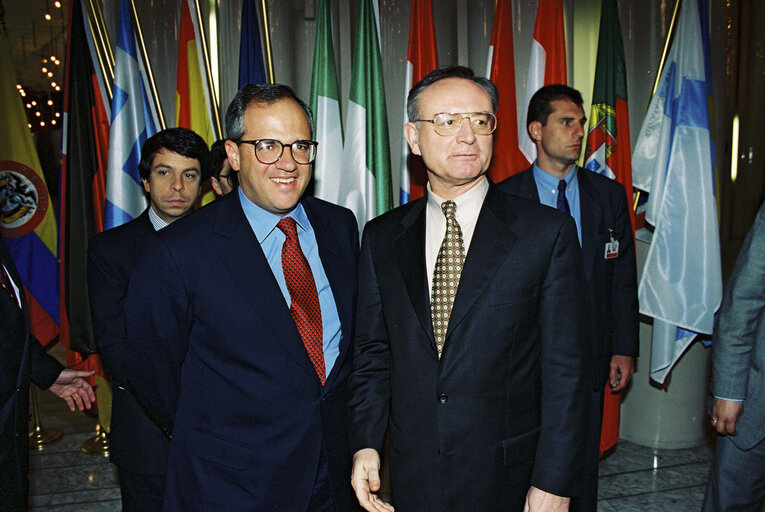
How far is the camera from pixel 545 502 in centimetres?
133

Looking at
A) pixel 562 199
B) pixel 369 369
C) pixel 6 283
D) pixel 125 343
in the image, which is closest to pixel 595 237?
pixel 562 199

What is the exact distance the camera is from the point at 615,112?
133 inches

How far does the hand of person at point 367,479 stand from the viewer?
4.56ft

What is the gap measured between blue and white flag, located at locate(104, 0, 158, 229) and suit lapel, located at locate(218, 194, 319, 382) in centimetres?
198

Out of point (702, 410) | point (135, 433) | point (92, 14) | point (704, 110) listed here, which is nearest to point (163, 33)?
point (92, 14)

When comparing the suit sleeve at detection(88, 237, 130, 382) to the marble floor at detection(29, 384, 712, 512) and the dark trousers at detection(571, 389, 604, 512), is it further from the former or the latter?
the dark trousers at detection(571, 389, 604, 512)

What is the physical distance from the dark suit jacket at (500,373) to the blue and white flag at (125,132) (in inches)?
95.5

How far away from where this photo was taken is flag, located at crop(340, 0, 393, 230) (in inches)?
133

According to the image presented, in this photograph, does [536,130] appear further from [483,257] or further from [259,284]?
[259,284]

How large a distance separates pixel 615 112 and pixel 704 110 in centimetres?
49

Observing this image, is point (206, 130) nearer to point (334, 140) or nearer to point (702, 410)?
point (334, 140)

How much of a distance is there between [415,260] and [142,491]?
1447 mm

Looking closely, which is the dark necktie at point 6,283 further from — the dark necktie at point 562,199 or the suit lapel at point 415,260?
the dark necktie at point 562,199

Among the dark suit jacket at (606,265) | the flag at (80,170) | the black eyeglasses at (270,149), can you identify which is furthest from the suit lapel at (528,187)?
the flag at (80,170)
